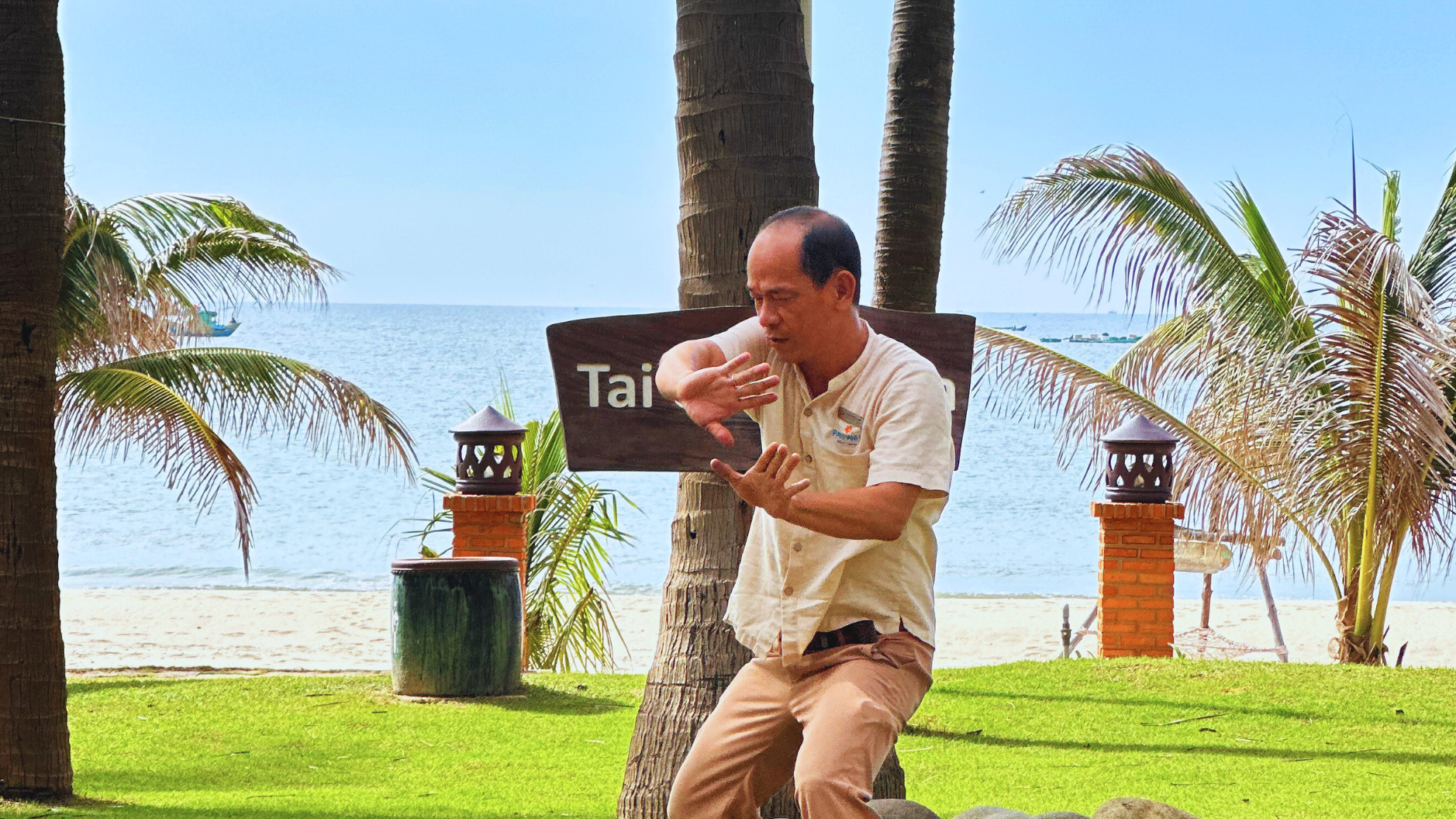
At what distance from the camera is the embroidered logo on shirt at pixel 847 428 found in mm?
3164

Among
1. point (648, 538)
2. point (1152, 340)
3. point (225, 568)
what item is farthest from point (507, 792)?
point (648, 538)

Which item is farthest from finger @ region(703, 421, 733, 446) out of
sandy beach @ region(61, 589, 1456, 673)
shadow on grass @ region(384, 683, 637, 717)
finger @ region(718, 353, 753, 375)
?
sandy beach @ region(61, 589, 1456, 673)

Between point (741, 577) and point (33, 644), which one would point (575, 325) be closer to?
point (741, 577)

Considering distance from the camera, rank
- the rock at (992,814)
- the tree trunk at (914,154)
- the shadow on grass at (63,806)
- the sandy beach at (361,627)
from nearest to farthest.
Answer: the rock at (992,814) < the shadow on grass at (63,806) < the tree trunk at (914,154) < the sandy beach at (361,627)

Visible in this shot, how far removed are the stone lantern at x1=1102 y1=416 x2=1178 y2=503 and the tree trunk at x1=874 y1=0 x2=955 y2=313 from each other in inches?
146

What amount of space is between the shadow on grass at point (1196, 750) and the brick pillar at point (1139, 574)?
10.3ft

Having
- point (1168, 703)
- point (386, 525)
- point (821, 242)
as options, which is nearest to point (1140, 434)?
point (1168, 703)

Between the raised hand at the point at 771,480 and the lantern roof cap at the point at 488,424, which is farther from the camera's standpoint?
the lantern roof cap at the point at 488,424

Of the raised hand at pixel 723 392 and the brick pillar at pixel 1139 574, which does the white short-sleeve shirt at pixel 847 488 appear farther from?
the brick pillar at pixel 1139 574

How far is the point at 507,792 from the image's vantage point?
6355 mm

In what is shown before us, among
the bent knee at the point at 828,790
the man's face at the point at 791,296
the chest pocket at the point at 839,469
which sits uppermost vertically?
the man's face at the point at 791,296

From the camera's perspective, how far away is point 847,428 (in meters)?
3.17

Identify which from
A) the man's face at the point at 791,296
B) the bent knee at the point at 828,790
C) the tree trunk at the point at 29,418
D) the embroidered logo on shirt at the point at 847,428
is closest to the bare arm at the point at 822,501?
the embroidered logo on shirt at the point at 847,428

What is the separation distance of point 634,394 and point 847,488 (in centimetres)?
136
